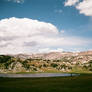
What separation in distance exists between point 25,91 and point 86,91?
58.1 feet

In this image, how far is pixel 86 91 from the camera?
40.5 metres

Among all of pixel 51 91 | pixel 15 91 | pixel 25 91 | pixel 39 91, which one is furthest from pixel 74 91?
pixel 15 91

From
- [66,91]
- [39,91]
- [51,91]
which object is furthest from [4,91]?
[66,91]

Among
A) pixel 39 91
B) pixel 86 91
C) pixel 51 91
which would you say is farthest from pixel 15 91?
pixel 86 91

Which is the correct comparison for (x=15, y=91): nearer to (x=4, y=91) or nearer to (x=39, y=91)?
(x=4, y=91)

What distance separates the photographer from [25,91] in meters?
42.6

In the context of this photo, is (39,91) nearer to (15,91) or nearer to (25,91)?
(25,91)

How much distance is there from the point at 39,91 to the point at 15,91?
7220 millimetres

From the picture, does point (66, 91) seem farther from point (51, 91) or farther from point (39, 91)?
point (39, 91)

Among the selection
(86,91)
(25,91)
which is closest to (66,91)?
(86,91)

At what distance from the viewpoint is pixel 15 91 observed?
43.0 m

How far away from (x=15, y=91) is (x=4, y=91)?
10.9 ft

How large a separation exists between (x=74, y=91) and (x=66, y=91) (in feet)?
7.51

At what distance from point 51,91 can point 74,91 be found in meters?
6.64
